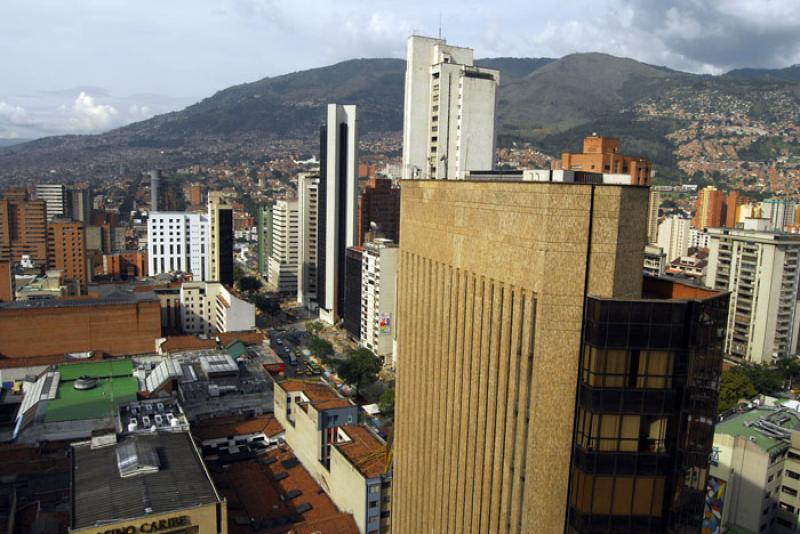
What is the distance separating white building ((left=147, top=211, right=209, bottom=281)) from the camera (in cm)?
8803

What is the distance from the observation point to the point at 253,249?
12356cm

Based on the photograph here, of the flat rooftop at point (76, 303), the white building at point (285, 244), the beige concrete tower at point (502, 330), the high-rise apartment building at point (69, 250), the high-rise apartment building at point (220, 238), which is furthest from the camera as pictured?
the white building at point (285, 244)

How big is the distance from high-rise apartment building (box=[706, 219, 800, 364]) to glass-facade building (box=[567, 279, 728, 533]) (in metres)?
50.0

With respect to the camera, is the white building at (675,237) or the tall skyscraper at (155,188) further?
the tall skyscraper at (155,188)

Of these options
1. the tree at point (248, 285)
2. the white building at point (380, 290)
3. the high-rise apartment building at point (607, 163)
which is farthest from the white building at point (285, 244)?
the high-rise apartment building at point (607, 163)

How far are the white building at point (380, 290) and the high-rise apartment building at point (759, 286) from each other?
100 ft

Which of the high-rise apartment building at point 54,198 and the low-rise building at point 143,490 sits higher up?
the high-rise apartment building at point 54,198

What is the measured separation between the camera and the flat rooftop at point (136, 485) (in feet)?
79.0

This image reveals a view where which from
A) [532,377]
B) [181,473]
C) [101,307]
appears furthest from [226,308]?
[532,377]

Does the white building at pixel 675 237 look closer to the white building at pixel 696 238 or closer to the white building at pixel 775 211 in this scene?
the white building at pixel 696 238

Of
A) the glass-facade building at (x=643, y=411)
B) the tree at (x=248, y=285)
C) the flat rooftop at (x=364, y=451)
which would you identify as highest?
the glass-facade building at (x=643, y=411)

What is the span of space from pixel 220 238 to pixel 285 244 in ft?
46.5

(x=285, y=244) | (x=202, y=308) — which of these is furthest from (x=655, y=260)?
(x=202, y=308)

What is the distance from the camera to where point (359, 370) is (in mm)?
51250
